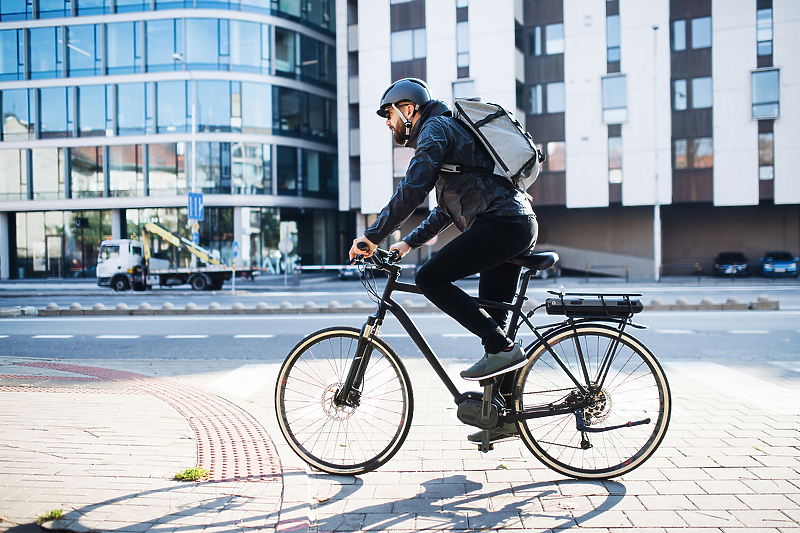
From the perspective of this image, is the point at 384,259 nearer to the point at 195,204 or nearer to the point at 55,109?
the point at 195,204

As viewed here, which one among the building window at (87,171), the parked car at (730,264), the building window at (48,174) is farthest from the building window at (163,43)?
the parked car at (730,264)

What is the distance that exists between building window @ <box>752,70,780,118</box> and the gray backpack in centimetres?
3349

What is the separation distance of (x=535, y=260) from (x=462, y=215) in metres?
0.46

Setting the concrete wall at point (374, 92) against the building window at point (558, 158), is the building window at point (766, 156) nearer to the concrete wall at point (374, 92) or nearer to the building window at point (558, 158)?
the building window at point (558, 158)

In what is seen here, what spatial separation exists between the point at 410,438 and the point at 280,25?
38.8m

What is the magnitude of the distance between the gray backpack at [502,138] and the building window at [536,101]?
3214 cm

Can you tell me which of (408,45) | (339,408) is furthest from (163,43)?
(339,408)

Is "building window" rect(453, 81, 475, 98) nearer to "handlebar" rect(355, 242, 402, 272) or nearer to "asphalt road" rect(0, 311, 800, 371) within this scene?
"asphalt road" rect(0, 311, 800, 371)

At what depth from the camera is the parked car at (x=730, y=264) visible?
1254 inches

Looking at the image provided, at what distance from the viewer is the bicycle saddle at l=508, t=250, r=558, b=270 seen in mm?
3135

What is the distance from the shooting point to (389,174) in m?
34.2

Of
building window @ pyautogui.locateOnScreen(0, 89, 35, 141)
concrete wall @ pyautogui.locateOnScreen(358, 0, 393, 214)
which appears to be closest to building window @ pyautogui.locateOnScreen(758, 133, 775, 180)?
concrete wall @ pyautogui.locateOnScreen(358, 0, 393, 214)

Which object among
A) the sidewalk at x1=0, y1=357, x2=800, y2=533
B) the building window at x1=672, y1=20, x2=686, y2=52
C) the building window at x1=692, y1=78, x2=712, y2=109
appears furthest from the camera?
the building window at x1=672, y1=20, x2=686, y2=52

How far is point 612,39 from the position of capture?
3172cm
